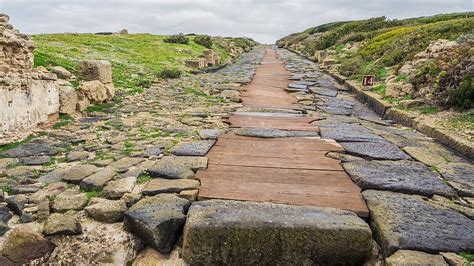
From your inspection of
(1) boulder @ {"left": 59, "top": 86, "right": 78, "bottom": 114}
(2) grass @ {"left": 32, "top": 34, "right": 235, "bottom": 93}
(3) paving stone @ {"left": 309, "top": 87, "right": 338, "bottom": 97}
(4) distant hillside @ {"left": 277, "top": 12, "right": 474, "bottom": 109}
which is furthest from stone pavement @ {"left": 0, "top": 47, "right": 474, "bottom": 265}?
(3) paving stone @ {"left": 309, "top": 87, "right": 338, "bottom": 97}

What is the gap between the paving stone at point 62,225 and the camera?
9.00 ft

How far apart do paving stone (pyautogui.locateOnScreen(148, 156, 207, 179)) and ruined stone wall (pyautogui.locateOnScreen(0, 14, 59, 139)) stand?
2.17m

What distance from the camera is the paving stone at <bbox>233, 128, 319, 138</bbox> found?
17.8 feet

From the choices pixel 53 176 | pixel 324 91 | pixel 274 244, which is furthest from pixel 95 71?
pixel 274 244

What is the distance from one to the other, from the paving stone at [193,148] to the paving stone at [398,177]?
5.27ft

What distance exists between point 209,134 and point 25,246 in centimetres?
307

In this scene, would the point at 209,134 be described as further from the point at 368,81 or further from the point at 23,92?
the point at 368,81

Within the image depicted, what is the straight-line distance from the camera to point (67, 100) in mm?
6328

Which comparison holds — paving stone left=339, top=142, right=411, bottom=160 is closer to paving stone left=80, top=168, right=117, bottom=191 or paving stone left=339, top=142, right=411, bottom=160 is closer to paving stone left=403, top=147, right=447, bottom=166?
paving stone left=403, top=147, right=447, bottom=166

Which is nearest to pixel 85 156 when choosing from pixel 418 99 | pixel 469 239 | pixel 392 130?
pixel 469 239

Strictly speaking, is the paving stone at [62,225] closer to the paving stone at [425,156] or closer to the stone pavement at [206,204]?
the stone pavement at [206,204]

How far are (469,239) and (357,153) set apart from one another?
6.71 ft

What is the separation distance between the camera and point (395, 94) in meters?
8.80

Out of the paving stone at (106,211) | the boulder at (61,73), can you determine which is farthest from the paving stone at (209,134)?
the boulder at (61,73)
